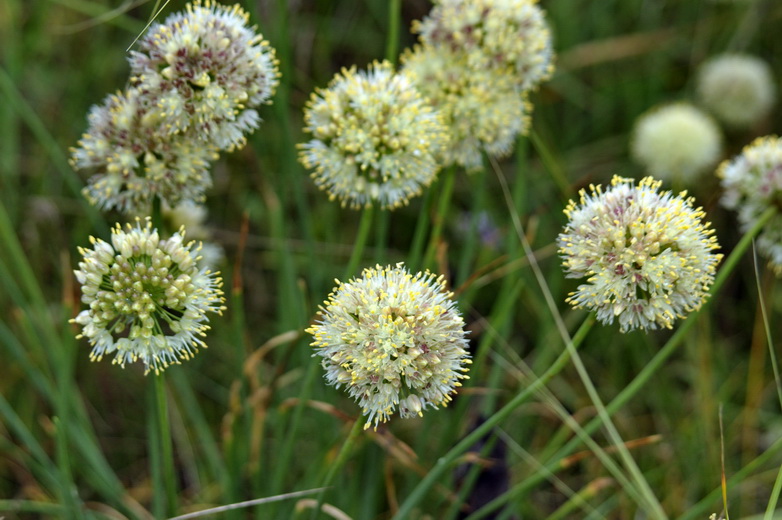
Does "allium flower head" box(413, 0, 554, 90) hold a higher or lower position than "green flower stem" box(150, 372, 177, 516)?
higher

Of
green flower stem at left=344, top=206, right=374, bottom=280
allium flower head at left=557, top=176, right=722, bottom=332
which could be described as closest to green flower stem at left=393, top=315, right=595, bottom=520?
allium flower head at left=557, top=176, right=722, bottom=332

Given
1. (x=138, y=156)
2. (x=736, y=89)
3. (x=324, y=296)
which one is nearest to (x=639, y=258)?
(x=138, y=156)

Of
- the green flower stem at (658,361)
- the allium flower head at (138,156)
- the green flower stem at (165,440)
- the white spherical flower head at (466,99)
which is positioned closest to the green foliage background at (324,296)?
the green flower stem at (658,361)

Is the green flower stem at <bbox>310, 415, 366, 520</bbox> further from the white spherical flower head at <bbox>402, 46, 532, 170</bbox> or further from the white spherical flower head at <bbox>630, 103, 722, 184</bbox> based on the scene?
the white spherical flower head at <bbox>630, 103, 722, 184</bbox>

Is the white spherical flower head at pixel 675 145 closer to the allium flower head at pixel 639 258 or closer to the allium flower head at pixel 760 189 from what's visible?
the allium flower head at pixel 760 189

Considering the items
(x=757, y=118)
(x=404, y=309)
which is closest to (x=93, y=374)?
(x=404, y=309)

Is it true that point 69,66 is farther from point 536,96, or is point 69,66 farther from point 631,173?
point 631,173
